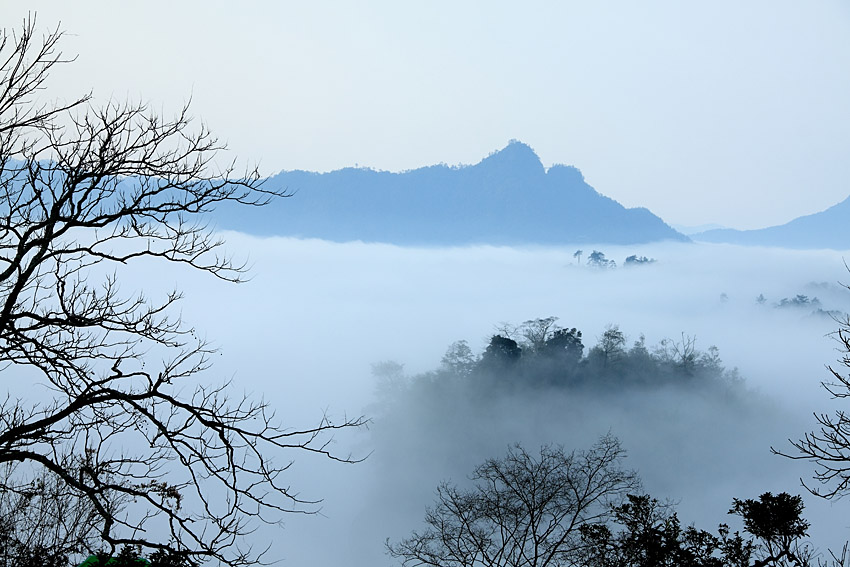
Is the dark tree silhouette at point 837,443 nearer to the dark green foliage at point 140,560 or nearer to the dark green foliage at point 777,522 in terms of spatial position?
the dark green foliage at point 777,522

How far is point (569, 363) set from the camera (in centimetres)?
3309

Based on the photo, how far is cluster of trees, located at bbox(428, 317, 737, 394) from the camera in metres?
33.0

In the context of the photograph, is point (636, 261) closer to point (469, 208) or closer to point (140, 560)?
point (469, 208)

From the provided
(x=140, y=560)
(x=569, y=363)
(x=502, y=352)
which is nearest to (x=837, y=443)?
(x=140, y=560)

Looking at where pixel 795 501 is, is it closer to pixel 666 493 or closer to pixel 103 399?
pixel 103 399

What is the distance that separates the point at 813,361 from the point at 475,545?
1889 inches

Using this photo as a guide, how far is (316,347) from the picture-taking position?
77688 millimetres

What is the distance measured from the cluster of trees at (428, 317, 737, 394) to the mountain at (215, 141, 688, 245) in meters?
67.9

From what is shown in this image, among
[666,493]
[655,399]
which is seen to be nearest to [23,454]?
[666,493]

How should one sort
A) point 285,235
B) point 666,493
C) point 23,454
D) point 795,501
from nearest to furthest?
point 23,454 < point 795,501 < point 666,493 < point 285,235

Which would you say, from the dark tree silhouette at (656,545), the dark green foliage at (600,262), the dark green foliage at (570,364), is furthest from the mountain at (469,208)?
the dark tree silhouette at (656,545)

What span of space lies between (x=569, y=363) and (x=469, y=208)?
7584 centimetres

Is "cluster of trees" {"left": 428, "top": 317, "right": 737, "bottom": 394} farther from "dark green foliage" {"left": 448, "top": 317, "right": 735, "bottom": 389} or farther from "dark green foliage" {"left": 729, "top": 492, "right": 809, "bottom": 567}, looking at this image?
"dark green foliage" {"left": 729, "top": 492, "right": 809, "bottom": 567}

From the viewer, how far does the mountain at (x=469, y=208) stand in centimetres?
10112
